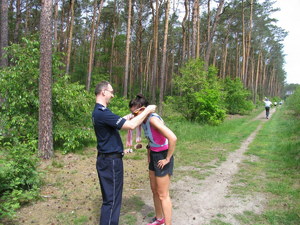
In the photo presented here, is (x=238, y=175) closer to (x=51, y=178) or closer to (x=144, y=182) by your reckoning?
(x=144, y=182)

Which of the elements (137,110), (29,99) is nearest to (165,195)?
(137,110)

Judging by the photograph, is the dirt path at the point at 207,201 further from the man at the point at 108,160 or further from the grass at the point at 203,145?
the man at the point at 108,160

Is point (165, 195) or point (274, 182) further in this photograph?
point (274, 182)

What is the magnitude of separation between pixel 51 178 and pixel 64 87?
3206 mm

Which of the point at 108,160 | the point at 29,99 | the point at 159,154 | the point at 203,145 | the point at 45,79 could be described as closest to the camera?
the point at 108,160

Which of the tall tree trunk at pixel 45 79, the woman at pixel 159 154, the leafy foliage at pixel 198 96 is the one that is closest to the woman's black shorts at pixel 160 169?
the woman at pixel 159 154

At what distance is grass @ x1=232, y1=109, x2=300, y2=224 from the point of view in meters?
3.79

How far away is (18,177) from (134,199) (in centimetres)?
209

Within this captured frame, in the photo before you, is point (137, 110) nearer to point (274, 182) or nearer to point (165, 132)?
point (165, 132)

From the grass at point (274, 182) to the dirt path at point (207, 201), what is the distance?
19cm

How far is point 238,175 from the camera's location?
5910 millimetres

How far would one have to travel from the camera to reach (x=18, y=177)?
13.4 ft

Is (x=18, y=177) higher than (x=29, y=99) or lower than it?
lower

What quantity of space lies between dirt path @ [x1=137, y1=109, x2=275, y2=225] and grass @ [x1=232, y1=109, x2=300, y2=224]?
19cm
